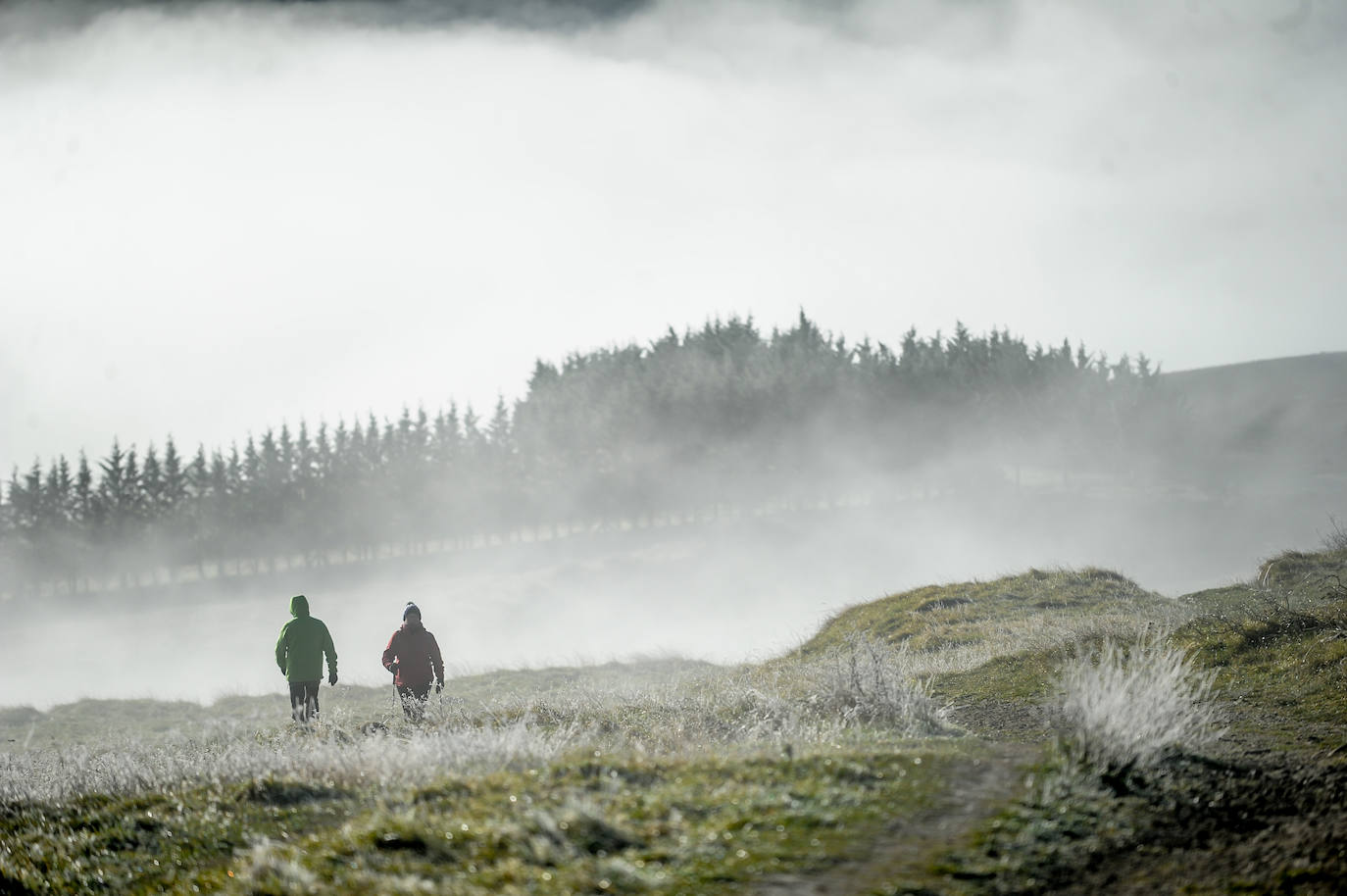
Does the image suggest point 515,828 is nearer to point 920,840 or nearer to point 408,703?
point 920,840

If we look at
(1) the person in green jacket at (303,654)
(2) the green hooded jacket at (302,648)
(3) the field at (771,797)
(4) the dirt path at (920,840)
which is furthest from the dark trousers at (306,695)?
(4) the dirt path at (920,840)

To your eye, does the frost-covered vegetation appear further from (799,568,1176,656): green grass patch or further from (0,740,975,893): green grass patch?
(799,568,1176,656): green grass patch

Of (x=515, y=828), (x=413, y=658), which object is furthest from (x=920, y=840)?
(x=413, y=658)

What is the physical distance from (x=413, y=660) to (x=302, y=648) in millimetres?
1826

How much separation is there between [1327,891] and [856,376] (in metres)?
85.0

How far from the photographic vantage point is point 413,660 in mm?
15281

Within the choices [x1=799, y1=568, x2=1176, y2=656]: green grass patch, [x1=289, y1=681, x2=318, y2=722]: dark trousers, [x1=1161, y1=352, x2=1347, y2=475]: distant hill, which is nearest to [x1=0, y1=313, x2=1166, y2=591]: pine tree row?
[x1=1161, y1=352, x2=1347, y2=475]: distant hill

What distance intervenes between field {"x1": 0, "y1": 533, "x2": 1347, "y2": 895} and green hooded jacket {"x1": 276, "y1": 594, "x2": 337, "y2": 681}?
1.81 metres

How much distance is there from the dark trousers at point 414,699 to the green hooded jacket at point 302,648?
1246mm

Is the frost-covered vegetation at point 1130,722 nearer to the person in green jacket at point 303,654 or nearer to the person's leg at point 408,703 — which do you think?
the person's leg at point 408,703

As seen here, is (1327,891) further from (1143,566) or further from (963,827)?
(1143,566)

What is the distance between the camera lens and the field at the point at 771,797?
574cm

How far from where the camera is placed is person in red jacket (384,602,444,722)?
15.2 m

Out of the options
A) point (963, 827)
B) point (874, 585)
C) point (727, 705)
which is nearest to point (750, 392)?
point (874, 585)
